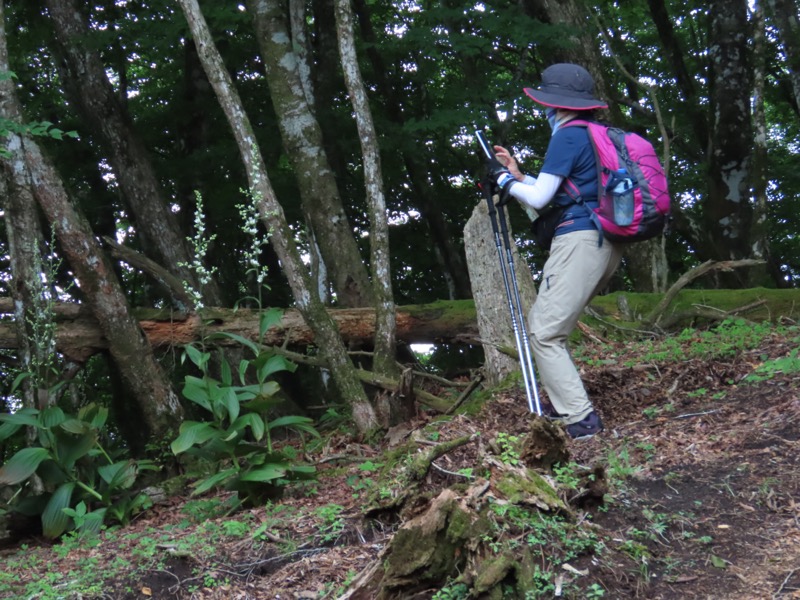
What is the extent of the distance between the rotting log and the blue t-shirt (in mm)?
3121

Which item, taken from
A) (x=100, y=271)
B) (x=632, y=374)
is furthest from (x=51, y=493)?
(x=632, y=374)

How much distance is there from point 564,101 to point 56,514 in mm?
4632

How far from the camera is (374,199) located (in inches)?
318

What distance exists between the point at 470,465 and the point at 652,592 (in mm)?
1509

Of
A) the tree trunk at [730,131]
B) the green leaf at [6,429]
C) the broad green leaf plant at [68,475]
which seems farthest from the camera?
the tree trunk at [730,131]

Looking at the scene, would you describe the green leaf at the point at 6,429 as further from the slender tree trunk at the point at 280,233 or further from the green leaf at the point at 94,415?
the slender tree trunk at the point at 280,233

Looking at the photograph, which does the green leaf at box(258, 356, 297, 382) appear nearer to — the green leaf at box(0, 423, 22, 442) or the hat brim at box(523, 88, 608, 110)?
the green leaf at box(0, 423, 22, 442)

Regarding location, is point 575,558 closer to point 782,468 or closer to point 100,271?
point 782,468

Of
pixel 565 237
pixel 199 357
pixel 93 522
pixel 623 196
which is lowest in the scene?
pixel 93 522

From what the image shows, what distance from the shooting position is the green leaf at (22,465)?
5875 mm

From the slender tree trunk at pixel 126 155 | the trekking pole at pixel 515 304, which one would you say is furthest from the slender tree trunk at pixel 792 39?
the slender tree trunk at pixel 126 155

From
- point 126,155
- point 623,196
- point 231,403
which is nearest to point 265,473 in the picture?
point 231,403

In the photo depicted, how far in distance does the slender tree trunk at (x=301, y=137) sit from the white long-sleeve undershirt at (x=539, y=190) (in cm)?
393

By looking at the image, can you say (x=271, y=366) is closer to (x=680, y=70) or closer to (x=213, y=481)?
(x=213, y=481)
